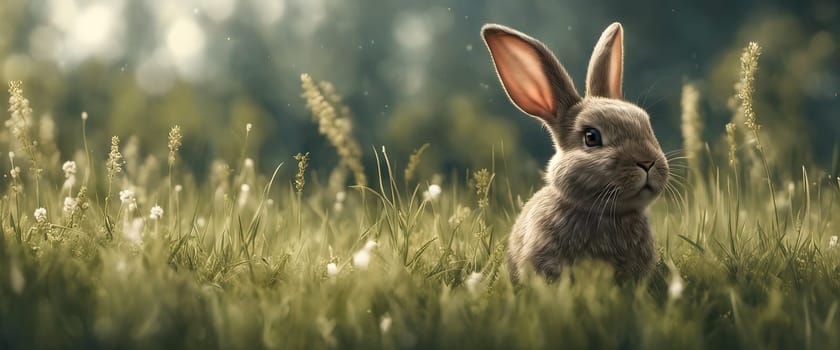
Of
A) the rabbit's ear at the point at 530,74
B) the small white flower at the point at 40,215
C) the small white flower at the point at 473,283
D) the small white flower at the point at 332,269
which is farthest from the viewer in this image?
the rabbit's ear at the point at 530,74

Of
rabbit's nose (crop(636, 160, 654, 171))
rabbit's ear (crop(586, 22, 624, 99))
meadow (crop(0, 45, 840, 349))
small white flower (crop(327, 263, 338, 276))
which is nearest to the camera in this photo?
meadow (crop(0, 45, 840, 349))

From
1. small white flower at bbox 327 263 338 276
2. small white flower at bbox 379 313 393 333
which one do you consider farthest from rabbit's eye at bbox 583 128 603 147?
small white flower at bbox 379 313 393 333

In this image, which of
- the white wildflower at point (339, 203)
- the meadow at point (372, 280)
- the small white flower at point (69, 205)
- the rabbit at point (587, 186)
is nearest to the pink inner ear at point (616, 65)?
the rabbit at point (587, 186)

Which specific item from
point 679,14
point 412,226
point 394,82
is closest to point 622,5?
point 679,14

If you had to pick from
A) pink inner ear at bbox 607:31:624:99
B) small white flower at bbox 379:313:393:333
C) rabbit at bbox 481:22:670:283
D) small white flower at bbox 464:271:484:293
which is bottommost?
small white flower at bbox 379:313:393:333

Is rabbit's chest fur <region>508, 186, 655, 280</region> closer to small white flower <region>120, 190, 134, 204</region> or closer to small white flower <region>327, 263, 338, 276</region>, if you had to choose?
small white flower <region>327, 263, 338, 276</region>

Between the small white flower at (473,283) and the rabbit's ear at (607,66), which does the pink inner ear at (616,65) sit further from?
the small white flower at (473,283)

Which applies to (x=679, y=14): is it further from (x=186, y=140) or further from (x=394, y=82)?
(x=186, y=140)
